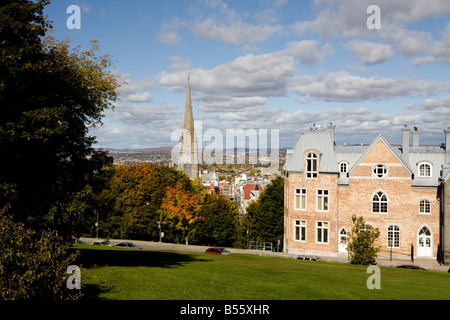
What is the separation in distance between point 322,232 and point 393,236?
A: 732 cm

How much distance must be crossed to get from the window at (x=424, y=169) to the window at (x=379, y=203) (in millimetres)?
4544

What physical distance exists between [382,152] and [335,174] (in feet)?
17.6

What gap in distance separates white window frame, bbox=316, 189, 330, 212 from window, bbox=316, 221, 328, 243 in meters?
1.57

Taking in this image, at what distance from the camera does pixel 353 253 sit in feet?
114

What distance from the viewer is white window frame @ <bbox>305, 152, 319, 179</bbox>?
138 feet

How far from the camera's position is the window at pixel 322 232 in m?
41.7

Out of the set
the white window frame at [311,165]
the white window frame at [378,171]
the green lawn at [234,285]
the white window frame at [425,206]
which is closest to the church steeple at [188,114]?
the white window frame at [311,165]

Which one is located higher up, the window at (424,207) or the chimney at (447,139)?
the chimney at (447,139)

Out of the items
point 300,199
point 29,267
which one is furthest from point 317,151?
point 29,267

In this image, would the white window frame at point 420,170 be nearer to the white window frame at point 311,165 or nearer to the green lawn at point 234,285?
the white window frame at point 311,165

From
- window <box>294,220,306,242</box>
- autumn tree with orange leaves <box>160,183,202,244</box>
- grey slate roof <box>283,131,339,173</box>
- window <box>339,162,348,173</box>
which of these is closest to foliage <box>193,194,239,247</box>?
autumn tree with orange leaves <box>160,183,202,244</box>
